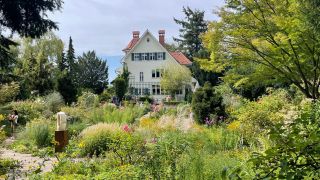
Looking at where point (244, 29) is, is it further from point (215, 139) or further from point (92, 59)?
point (92, 59)

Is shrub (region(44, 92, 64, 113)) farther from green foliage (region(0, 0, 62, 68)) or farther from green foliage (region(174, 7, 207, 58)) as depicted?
green foliage (region(174, 7, 207, 58))

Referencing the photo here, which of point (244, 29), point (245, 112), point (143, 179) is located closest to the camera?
point (143, 179)

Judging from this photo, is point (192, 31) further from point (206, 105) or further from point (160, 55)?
point (206, 105)

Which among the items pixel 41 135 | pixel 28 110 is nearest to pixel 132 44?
pixel 28 110

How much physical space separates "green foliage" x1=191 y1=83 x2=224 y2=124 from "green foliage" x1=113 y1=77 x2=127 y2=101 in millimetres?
21893

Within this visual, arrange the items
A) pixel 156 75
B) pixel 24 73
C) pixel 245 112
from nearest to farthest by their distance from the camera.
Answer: pixel 245 112 < pixel 24 73 < pixel 156 75

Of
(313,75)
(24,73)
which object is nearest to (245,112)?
(313,75)

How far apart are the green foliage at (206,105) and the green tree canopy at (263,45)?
4.90 ft

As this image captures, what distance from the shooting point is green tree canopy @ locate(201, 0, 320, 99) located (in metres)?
13.7

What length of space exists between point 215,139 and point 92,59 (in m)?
47.3

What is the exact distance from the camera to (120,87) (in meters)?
37.0

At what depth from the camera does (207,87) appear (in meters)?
15.3

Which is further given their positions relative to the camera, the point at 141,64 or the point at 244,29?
the point at 141,64

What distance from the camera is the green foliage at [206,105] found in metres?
14.6
